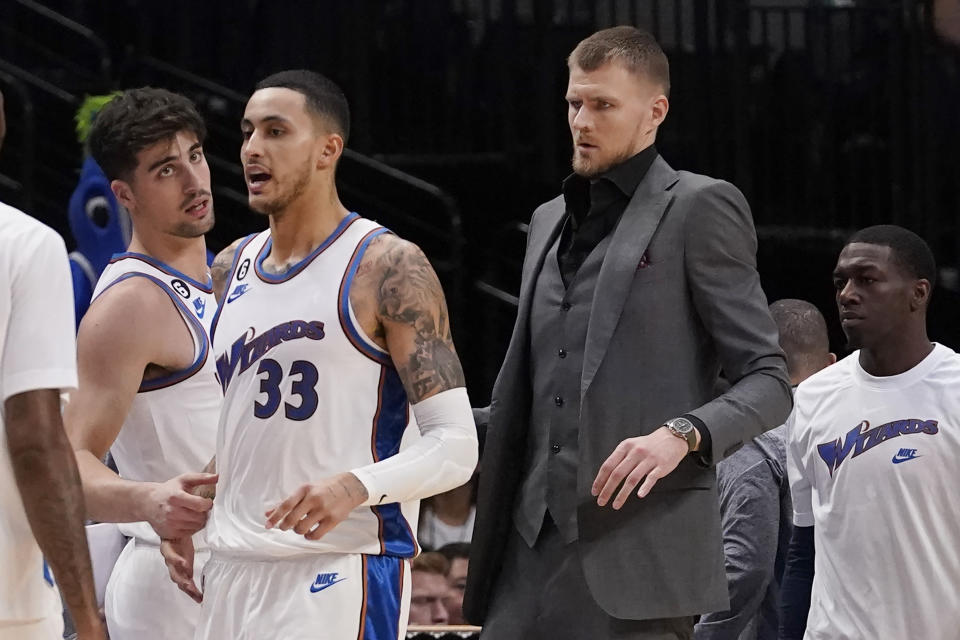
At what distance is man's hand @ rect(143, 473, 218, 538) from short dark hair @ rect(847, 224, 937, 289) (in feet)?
6.69

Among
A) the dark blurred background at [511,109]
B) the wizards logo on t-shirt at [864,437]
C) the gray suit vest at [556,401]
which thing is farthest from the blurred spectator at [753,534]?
the dark blurred background at [511,109]

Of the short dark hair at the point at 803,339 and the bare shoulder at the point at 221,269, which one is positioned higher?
the bare shoulder at the point at 221,269

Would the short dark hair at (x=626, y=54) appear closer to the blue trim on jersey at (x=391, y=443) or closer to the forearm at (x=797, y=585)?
the blue trim on jersey at (x=391, y=443)

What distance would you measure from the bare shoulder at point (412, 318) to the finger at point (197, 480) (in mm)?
474

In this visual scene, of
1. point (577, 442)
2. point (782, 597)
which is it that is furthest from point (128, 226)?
point (577, 442)

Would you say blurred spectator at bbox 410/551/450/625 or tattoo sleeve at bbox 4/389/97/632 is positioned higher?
tattoo sleeve at bbox 4/389/97/632

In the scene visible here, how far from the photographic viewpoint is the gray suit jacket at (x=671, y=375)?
9.21 feet

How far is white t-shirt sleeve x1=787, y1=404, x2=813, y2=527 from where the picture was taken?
4.08 metres

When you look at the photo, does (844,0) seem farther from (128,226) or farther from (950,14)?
(128,226)

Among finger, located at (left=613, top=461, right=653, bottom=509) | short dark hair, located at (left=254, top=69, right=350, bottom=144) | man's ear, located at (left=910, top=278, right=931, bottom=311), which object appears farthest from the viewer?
man's ear, located at (left=910, top=278, right=931, bottom=311)

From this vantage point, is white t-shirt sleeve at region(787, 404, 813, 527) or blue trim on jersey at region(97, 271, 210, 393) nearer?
blue trim on jersey at region(97, 271, 210, 393)

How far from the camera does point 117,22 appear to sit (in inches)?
354

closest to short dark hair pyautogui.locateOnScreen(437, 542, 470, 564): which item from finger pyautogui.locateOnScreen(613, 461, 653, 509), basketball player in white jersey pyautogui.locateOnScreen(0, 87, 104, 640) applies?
finger pyautogui.locateOnScreen(613, 461, 653, 509)

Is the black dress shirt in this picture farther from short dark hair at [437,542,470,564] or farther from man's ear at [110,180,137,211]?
short dark hair at [437,542,470,564]
